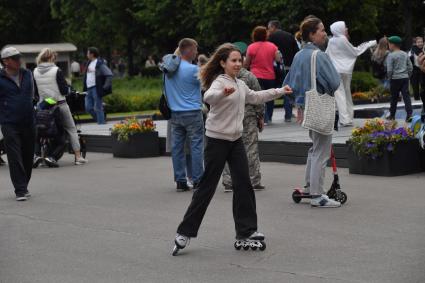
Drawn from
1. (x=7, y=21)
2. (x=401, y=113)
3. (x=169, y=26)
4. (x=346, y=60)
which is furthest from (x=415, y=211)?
(x=7, y=21)

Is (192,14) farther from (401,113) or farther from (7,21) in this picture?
(401,113)

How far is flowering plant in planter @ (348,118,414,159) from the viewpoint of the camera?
12508 millimetres

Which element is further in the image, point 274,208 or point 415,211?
point 274,208

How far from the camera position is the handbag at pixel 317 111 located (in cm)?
1025

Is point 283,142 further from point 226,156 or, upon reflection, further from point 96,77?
point 96,77

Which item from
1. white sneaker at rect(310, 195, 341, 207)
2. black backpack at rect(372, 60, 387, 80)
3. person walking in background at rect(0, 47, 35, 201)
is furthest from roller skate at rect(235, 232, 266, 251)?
black backpack at rect(372, 60, 387, 80)

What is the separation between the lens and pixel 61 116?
1639 cm

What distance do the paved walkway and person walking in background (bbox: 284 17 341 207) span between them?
0.89 ft

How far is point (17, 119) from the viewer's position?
40.8 feet

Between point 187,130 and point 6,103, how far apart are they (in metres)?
2.28

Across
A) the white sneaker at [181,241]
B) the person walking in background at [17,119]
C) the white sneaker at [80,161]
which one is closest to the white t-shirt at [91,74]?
the white sneaker at [80,161]

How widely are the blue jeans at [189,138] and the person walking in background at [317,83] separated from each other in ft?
6.80

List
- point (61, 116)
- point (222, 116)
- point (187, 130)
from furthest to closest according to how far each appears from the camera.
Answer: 1. point (61, 116)
2. point (187, 130)
3. point (222, 116)

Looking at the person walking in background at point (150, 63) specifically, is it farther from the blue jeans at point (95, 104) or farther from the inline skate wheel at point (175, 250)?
the inline skate wheel at point (175, 250)
